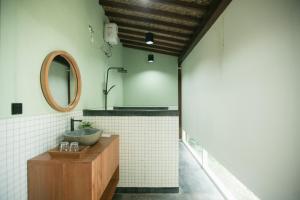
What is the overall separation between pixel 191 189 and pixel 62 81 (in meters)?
2.41

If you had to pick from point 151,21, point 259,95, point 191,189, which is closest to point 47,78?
point 259,95

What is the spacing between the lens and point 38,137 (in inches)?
72.6

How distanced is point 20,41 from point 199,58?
2.99 metres

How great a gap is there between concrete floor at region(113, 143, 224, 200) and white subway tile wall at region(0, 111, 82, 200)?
1496mm

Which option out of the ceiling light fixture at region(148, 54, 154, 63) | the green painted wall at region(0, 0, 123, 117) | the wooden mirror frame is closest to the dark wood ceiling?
the ceiling light fixture at region(148, 54, 154, 63)

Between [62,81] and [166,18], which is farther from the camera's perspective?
[166,18]

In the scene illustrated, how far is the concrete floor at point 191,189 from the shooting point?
2885 millimetres

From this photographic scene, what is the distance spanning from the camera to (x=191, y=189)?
3158 millimetres

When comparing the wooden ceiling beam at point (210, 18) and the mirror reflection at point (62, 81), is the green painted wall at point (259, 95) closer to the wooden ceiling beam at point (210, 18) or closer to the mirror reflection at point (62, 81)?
the wooden ceiling beam at point (210, 18)

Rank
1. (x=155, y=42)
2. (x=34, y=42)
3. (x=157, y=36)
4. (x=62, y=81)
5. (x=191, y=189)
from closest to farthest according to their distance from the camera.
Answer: (x=34, y=42), (x=62, y=81), (x=191, y=189), (x=157, y=36), (x=155, y=42)

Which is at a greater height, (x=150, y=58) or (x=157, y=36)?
(x=157, y=36)

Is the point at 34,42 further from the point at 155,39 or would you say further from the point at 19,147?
the point at 155,39

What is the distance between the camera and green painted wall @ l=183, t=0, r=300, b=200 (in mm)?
1359

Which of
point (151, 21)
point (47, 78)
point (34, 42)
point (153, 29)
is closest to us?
point (34, 42)
